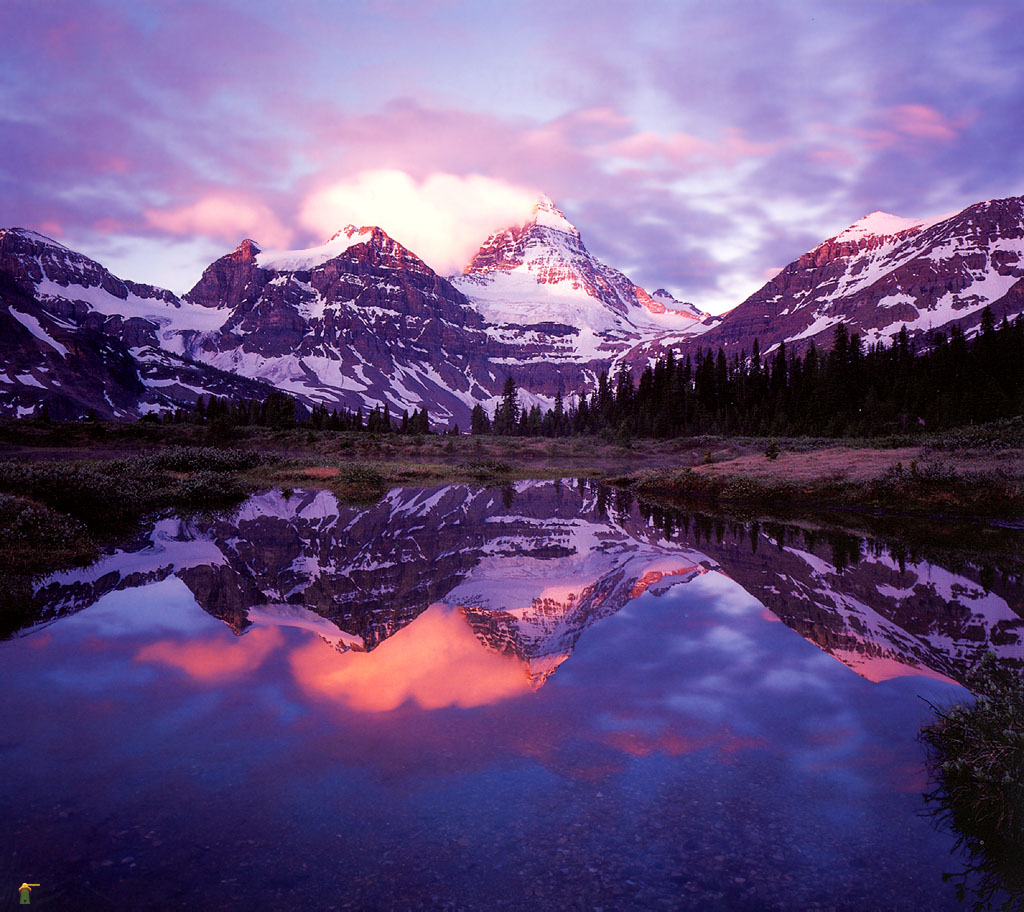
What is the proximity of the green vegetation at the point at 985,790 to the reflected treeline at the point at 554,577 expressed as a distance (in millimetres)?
3080

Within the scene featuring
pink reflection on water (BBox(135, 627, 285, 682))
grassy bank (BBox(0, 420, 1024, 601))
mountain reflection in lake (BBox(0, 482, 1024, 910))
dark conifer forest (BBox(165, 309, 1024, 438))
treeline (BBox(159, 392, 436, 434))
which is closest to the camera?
mountain reflection in lake (BBox(0, 482, 1024, 910))

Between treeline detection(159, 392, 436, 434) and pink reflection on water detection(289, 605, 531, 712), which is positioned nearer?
pink reflection on water detection(289, 605, 531, 712)

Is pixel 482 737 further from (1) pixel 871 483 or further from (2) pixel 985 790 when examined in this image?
(1) pixel 871 483

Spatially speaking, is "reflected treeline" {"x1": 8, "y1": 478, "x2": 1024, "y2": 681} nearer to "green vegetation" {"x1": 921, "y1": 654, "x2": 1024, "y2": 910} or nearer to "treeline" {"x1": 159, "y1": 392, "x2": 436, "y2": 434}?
"green vegetation" {"x1": 921, "y1": 654, "x2": 1024, "y2": 910}

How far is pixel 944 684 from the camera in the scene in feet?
34.2

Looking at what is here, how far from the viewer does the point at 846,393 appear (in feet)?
329

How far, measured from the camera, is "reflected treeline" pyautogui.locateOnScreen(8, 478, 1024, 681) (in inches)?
511

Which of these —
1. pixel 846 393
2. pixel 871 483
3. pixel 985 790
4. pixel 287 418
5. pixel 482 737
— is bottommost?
A: pixel 482 737

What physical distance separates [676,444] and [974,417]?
33998 mm

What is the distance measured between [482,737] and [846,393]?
105110 mm

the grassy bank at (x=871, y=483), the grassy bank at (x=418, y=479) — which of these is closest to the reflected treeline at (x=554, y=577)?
the grassy bank at (x=418, y=479)

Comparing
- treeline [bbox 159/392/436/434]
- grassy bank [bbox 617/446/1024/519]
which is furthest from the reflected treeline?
treeline [bbox 159/392/436/434]

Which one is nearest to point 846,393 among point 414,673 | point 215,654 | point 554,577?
point 554,577

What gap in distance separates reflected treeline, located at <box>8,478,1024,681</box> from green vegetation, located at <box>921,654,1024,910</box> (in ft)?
10.1
